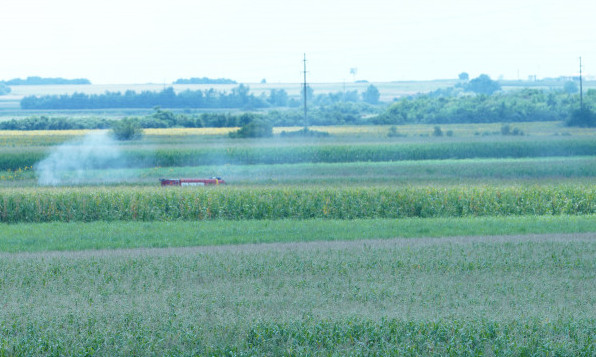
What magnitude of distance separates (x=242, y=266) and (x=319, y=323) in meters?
4.66

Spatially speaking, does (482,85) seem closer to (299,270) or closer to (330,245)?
(330,245)

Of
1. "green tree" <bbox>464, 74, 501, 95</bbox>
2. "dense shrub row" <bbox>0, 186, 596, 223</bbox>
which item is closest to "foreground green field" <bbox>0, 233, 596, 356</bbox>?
"dense shrub row" <bbox>0, 186, 596, 223</bbox>

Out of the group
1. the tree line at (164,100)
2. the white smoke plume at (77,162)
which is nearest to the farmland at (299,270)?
the white smoke plume at (77,162)

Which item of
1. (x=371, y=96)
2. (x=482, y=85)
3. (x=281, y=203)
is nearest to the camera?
(x=281, y=203)

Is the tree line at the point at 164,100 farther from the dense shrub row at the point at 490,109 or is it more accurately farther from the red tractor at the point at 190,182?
the red tractor at the point at 190,182

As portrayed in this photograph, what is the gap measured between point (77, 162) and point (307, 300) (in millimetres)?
36591

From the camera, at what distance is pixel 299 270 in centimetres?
1367

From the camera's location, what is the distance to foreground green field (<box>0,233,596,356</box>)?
9039 mm

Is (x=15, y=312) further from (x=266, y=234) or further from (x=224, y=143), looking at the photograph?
(x=224, y=143)

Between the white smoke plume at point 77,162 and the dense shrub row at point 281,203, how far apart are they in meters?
13.1

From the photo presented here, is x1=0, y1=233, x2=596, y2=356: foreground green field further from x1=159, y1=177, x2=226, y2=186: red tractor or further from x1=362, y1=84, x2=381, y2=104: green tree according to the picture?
x1=362, y1=84, x2=381, y2=104: green tree

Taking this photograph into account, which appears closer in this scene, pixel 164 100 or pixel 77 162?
pixel 77 162

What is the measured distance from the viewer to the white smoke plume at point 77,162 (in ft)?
126

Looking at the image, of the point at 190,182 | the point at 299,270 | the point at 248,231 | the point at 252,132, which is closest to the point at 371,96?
the point at 252,132
